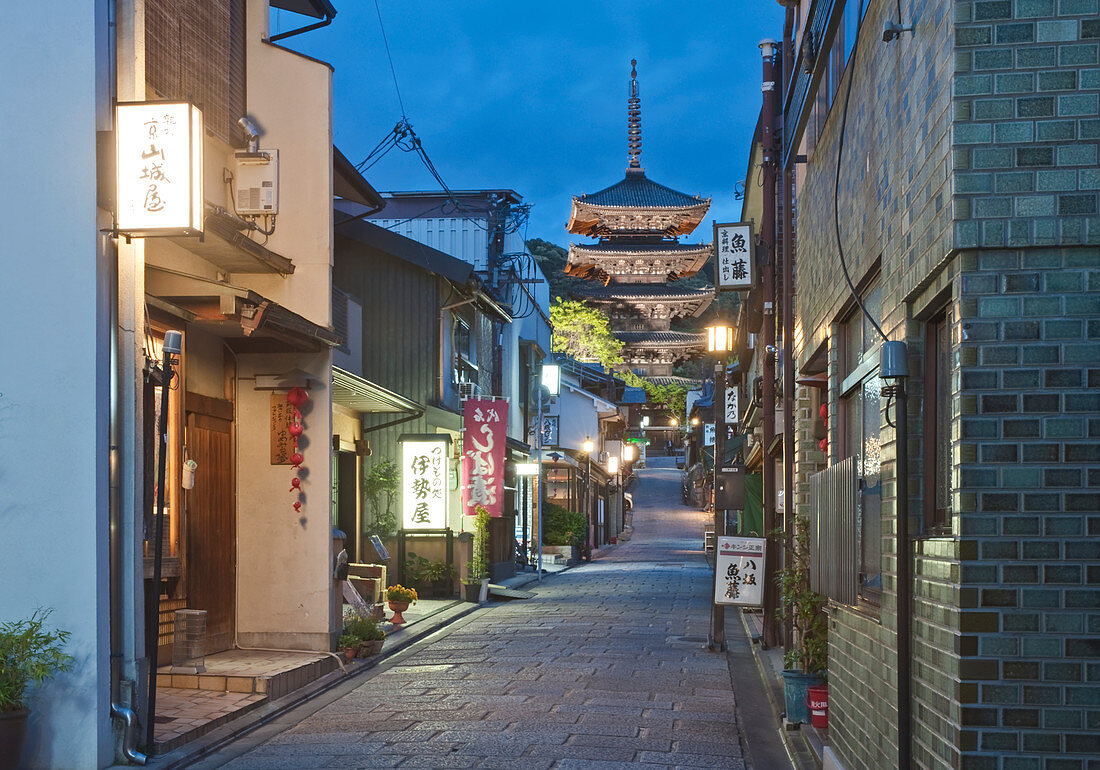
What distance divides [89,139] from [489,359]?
25.3 metres

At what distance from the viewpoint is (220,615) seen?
1420 centimetres

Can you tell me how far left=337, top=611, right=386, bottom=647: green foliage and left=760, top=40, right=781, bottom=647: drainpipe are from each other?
5574 millimetres

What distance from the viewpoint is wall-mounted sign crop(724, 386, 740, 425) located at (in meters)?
35.9

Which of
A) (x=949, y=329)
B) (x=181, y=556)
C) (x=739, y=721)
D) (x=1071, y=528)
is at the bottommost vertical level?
(x=739, y=721)

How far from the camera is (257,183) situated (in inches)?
555

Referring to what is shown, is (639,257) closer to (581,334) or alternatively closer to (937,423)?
(581,334)

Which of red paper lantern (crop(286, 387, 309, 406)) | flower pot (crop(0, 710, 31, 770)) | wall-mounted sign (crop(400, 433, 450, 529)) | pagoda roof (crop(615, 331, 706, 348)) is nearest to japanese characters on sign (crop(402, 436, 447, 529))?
wall-mounted sign (crop(400, 433, 450, 529))

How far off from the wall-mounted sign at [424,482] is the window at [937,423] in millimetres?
19393

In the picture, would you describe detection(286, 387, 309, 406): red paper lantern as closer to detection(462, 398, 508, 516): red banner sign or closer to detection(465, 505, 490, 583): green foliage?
detection(462, 398, 508, 516): red banner sign

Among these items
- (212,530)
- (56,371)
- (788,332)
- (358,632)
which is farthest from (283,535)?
(788,332)

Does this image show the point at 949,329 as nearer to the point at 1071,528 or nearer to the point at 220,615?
the point at 1071,528

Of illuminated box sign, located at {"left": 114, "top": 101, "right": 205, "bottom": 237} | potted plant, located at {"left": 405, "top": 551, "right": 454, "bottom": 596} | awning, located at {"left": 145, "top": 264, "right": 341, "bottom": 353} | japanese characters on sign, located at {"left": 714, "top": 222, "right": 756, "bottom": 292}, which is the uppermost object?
japanese characters on sign, located at {"left": 714, "top": 222, "right": 756, "bottom": 292}

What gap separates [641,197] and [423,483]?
5281 centimetres

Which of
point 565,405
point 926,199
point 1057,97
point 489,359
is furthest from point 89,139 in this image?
point 565,405
